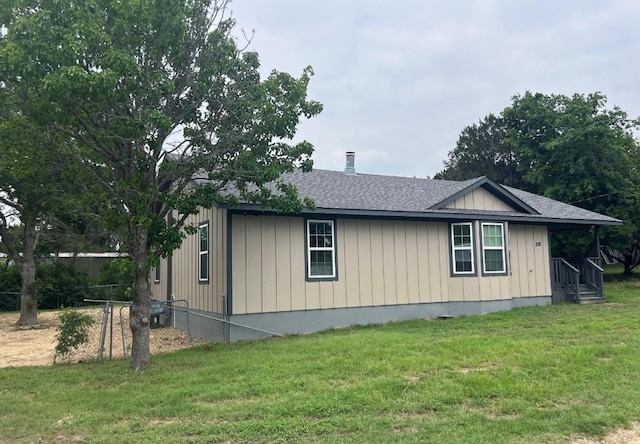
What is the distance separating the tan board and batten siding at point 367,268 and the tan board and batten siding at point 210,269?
1.36 feet

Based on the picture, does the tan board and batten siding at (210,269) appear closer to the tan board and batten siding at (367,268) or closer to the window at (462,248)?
the tan board and batten siding at (367,268)

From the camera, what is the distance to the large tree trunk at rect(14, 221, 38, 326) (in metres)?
16.1

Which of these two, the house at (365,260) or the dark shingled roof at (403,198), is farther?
the dark shingled roof at (403,198)

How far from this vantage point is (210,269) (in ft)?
36.8

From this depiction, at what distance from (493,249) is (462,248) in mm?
873

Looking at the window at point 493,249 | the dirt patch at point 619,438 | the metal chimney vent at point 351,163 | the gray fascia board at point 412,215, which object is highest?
the metal chimney vent at point 351,163

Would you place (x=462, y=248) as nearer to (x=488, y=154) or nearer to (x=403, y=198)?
(x=403, y=198)

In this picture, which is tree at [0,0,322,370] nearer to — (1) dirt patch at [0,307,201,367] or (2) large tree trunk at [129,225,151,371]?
(2) large tree trunk at [129,225,151,371]

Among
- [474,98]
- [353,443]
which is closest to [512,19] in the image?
[474,98]

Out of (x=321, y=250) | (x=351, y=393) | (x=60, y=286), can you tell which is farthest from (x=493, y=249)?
(x=60, y=286)

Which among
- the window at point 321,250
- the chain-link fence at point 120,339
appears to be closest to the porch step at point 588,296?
the window at point 321,250

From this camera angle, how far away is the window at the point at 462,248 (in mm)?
13055

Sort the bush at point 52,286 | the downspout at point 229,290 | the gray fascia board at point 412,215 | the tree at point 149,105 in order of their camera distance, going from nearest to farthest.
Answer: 1. the tree at point 149,105
2. the downspout at point 229,290
3. the gray fascia board at point 412,215
4. the bush at point 52,286

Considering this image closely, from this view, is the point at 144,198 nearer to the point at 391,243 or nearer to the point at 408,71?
the point at 391,243
